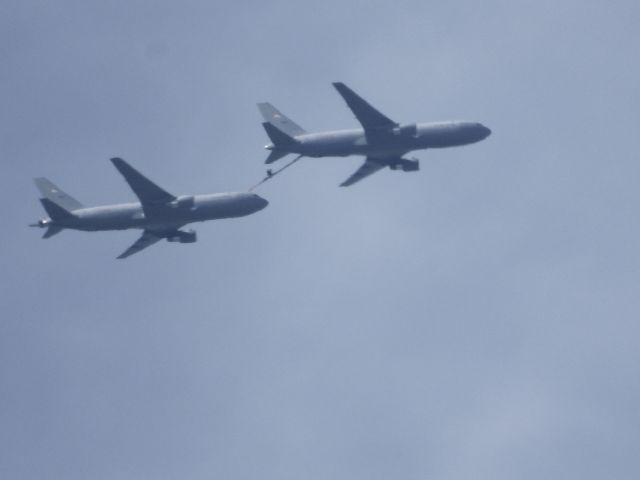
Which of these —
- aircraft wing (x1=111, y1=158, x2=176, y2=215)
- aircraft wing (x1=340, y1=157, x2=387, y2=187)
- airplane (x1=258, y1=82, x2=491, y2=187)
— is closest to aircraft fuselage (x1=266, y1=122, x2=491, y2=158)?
airplane (x1=258, y1=82, x2=491, y2=187)

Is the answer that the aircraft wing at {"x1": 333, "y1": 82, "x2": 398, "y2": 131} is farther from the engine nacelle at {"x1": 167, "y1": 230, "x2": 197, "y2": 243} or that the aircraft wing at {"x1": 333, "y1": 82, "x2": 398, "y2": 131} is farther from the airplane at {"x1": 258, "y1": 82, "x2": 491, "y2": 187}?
the engine nacelle at {"x1": 167, "y1": 230, "x2": 197, "y2": 243}

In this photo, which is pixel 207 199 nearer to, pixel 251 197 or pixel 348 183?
pixel 251 197

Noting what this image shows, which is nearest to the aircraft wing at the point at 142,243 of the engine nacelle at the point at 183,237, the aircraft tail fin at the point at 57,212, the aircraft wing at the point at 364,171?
the engine nacelle at the point at 183,237

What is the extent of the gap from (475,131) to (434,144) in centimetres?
521

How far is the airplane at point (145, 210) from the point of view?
170m

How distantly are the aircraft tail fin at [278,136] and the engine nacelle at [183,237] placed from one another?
51.5 feet

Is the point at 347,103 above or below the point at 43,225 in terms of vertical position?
above

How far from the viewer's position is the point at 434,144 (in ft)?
567

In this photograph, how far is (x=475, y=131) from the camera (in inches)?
6875

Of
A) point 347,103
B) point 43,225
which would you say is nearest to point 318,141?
point 347,103

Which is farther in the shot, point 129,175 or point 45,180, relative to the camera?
point 45,180

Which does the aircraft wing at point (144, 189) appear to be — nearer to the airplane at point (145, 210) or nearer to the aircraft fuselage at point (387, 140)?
the airplane at point (145, 210)

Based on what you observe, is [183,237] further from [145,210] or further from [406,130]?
[406,130]

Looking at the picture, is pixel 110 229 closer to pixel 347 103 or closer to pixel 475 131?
pixel 347 103
